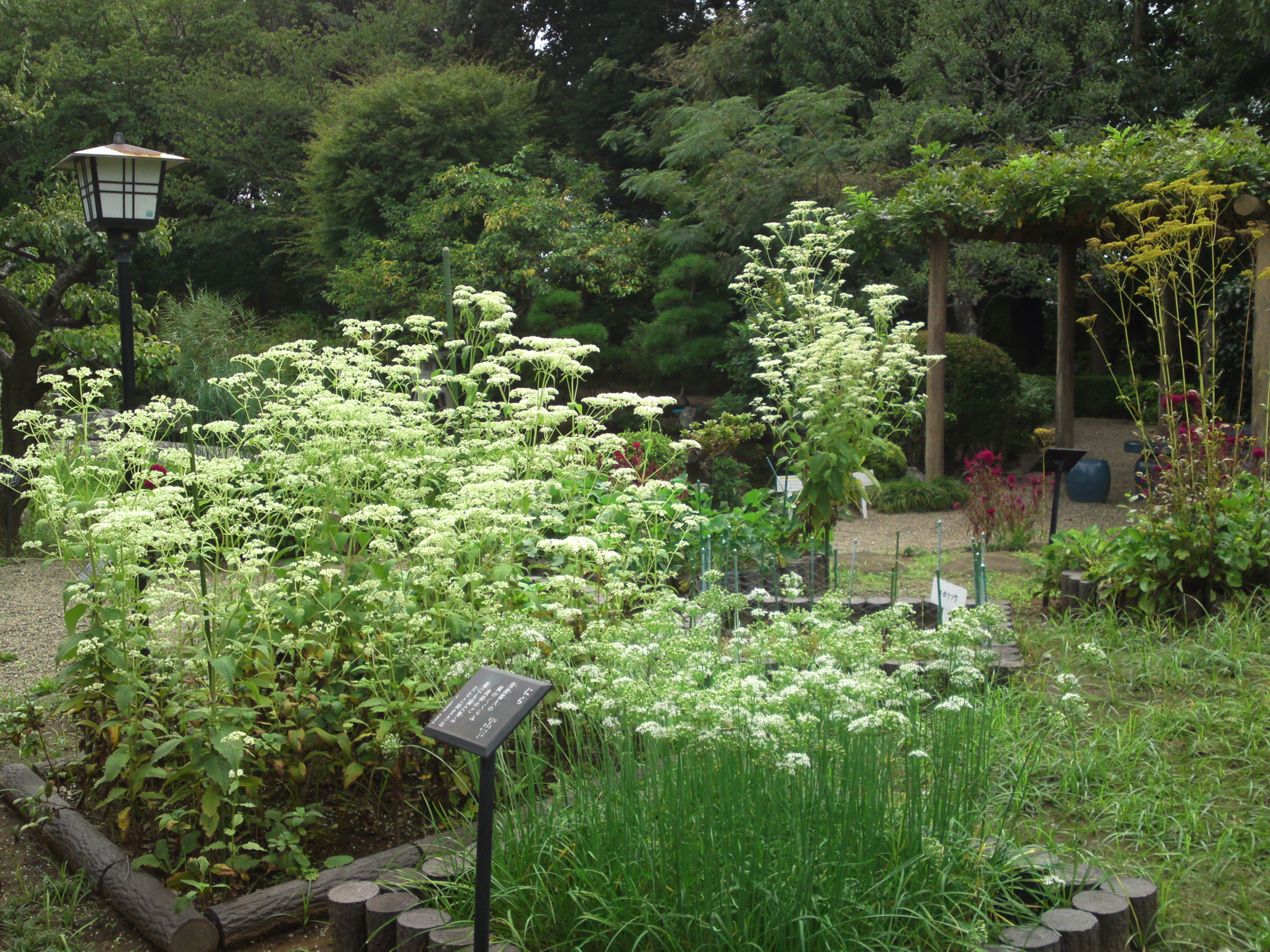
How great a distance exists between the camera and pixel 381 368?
3.76 m

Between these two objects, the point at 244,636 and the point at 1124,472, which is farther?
the point at 1124,472

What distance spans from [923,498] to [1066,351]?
7.70 ft

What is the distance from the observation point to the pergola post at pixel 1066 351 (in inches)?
376

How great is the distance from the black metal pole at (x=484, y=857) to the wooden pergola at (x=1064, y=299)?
18.0ft

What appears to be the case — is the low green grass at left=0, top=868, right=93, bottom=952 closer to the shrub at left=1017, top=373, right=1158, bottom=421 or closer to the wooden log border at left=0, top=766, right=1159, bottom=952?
the wooden log border at left=0, top=766, right=1159, bottom=952

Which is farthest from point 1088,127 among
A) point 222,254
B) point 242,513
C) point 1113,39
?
point 222,254

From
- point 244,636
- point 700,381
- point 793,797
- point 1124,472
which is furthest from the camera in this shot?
point 700,381

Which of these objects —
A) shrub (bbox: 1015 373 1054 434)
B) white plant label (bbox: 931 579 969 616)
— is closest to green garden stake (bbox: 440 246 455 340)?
white plant label (bbox: 931 579 969 616)

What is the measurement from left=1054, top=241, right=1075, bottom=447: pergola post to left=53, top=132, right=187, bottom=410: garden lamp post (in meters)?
7.94

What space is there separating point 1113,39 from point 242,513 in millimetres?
12231

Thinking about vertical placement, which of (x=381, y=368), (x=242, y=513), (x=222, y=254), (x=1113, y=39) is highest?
(x=1113, y=39)

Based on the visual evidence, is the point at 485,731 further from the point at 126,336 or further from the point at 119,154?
the point at 119,154

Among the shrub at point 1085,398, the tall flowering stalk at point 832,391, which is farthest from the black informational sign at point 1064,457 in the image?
the shrub at point 1085,398

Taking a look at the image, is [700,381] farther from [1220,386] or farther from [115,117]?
[115,117]
